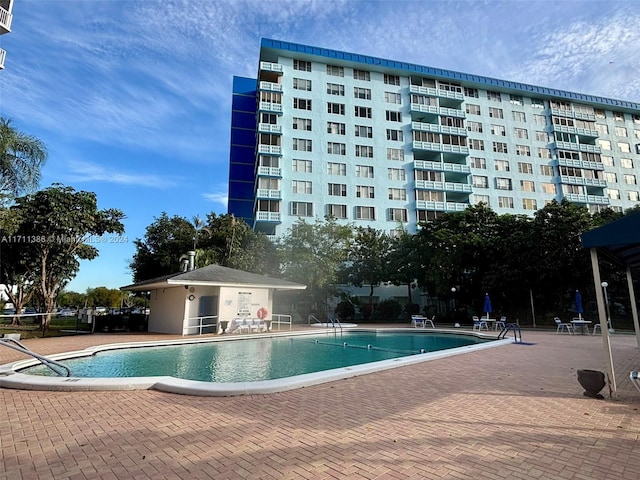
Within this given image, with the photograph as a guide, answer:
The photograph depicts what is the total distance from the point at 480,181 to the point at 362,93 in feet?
60.0

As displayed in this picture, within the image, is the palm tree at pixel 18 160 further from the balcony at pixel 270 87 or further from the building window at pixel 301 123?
the building window at pixel 301 123

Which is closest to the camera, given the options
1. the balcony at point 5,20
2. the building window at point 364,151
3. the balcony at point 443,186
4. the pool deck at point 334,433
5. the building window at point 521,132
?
the pool deck at point 334,433

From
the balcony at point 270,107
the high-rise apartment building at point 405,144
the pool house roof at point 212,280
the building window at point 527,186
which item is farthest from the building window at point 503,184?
the pool house roof at point 212,280

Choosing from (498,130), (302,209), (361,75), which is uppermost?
(361,75)

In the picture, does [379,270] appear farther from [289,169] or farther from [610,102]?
[610,102]

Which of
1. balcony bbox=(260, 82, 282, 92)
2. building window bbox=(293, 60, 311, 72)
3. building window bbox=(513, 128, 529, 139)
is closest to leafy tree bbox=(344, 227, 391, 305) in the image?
balcony bbox=(260, 82, 282, 92)

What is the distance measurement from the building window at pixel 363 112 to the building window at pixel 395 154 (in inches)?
194

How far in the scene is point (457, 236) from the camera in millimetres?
27859

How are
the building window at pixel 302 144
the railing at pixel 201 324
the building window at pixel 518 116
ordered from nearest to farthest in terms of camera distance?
1. the railing at pixel 201 324
2. the building window at pixel 302 144
3. the building window at pixel 518 116

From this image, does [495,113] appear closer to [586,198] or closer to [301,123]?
[586,198]

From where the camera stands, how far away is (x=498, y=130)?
47.0m

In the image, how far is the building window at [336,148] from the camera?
40281 mm

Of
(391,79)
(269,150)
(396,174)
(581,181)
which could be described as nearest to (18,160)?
(269,150)

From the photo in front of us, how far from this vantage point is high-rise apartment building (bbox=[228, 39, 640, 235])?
128ft
